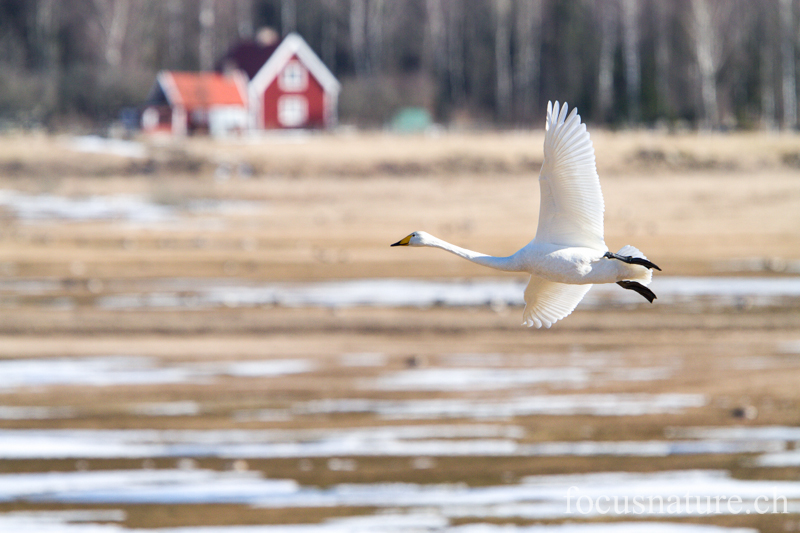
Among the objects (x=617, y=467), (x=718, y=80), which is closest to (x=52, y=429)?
(x=617, y=467)

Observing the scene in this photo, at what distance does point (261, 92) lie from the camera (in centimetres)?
5653

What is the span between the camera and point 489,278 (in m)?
25.8

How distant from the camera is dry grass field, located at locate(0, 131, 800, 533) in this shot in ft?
45.5

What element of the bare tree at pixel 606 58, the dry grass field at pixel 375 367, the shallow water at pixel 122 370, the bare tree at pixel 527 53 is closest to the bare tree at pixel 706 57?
the bare tree at pixel 606 58

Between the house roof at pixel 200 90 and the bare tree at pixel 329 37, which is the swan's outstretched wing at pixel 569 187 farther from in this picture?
the bare tree at pixel 329 37

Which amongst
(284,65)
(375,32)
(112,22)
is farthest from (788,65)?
(112,22)

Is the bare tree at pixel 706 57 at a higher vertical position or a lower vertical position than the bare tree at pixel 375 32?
lower

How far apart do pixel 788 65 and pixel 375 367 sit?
126 feet

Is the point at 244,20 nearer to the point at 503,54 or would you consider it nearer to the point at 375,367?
the point at 503,54

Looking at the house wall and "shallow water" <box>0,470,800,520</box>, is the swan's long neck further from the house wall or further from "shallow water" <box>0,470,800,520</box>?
the house wall

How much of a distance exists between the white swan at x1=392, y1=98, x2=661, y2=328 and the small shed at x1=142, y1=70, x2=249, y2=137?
49076mm

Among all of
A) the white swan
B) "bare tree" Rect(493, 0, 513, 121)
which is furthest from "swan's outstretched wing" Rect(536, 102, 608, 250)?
"bare tree" Rect(493, 0, 513, 121)

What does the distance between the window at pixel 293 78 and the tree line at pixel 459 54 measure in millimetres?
2813

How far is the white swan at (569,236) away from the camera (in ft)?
15.1
